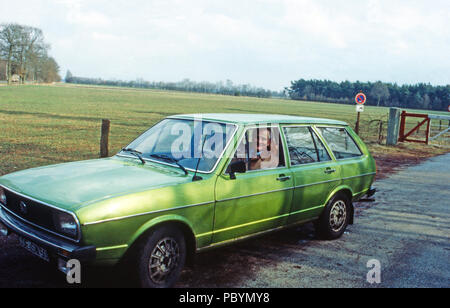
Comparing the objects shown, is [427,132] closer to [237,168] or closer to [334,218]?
[334,218]

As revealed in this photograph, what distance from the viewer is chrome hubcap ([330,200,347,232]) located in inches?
220

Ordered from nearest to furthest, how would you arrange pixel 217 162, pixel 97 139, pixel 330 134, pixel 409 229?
1. pixel 217 162
2. pixel 330 134
3. pixel 409 229
4. pixel 97 139

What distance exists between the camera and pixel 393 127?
2012 cm

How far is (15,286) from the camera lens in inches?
147

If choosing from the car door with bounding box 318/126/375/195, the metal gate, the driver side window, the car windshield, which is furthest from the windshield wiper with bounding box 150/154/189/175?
the metal gate

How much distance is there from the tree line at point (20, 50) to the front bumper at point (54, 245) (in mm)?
91110

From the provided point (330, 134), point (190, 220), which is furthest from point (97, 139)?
point (190, 220)

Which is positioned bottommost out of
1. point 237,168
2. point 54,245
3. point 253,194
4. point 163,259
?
point 163,259

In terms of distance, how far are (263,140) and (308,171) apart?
2.47 ft

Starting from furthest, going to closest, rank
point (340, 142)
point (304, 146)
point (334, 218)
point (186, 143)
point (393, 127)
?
point (393, 127) → point (340, 142) → point (334, 218) → point (304, 146) → point (186, 143)

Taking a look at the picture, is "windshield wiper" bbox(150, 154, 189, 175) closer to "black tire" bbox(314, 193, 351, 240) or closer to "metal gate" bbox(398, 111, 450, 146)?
"black tire" bbox(314, 193, 351, 240)

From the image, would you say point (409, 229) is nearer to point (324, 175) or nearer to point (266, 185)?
point (324, 175)

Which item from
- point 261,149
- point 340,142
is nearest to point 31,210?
point 261,149

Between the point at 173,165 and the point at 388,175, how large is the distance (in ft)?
28.0
